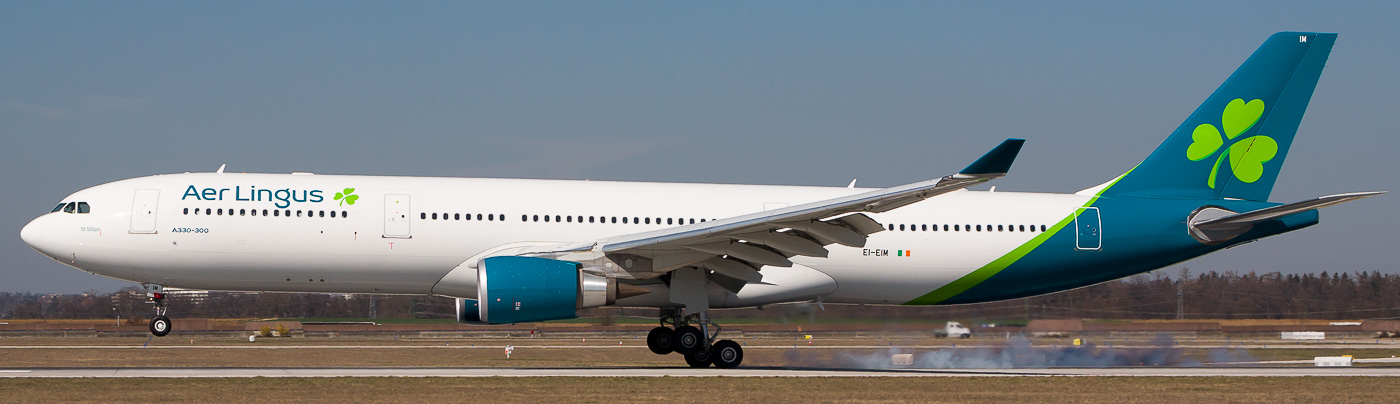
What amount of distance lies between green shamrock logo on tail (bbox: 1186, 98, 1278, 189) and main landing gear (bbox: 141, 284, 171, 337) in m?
18.0

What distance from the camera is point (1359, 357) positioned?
2959cm

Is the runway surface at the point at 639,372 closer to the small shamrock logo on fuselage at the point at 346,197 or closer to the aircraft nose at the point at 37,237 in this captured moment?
the aircraft nose at the point at 37,237

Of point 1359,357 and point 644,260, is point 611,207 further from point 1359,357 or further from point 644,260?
point 1359,357

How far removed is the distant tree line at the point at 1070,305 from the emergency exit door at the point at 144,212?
5.40m

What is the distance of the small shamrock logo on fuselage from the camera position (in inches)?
788

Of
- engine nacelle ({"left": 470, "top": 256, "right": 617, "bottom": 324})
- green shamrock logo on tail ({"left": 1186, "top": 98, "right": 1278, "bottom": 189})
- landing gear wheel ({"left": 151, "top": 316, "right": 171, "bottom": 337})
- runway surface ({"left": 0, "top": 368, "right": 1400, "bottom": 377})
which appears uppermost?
green shamrock logo on tail ({"left": 1186, "top": 98, "right": 1278, "bottom": 189})

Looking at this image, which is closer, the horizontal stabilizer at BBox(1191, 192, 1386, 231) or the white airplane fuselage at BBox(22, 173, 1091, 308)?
the horizontal stabilizer at BBox(1191, 192, 1386, 231)

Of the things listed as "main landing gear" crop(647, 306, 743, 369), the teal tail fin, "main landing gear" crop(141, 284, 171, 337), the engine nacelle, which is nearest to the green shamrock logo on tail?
the teal tail fin

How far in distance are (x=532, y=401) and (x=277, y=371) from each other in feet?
22.2

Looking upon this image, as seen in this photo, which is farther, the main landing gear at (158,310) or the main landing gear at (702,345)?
the main landing gear at (702,345)

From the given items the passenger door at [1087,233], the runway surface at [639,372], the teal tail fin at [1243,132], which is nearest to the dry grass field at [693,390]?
the runway surface at [639,372]

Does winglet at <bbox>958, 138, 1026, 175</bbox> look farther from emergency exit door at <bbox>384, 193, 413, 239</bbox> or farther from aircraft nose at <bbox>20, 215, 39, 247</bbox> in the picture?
aircraft nose at <bbox>20, 215, 39, 247</bbox>

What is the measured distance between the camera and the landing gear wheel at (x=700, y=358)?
66.4ft

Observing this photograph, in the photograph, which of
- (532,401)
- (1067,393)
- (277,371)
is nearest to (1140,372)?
(1067,393)
